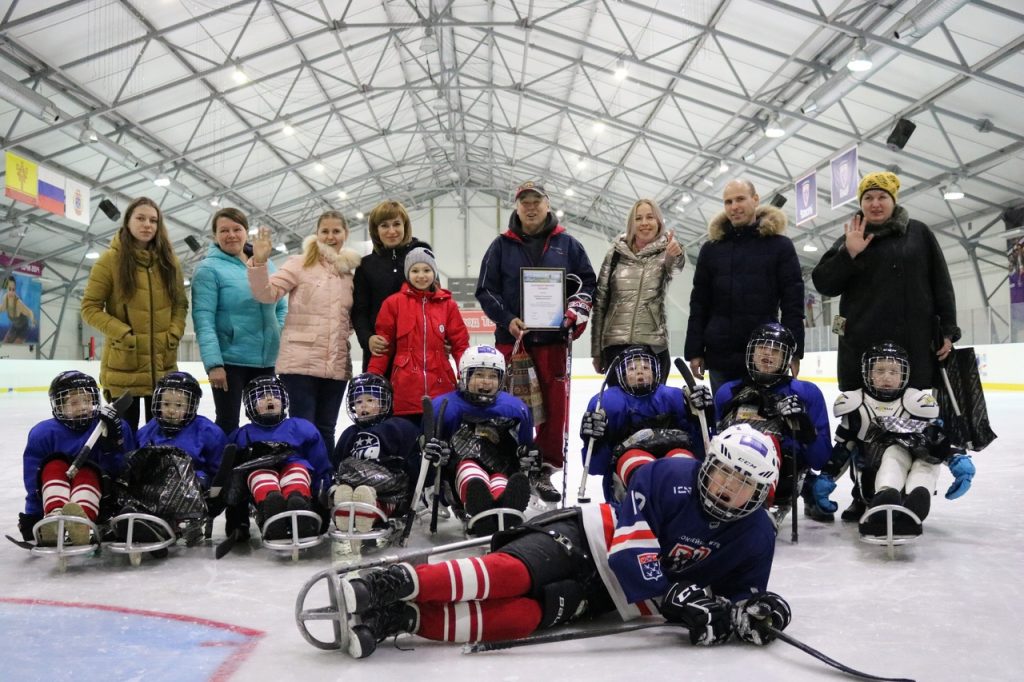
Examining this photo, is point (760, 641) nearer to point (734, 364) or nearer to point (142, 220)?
point (734, 364)

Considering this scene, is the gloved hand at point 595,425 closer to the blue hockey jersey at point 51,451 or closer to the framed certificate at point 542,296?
the framed certificate at point 542,296

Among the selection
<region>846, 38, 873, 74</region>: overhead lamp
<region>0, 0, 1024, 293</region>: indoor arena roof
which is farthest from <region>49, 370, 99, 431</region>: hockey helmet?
<region>846, 38, 873, 74</region>: overhead lamp

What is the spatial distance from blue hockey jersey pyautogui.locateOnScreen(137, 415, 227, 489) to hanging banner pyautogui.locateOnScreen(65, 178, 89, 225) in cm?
904

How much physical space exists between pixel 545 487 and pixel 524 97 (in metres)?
12.6

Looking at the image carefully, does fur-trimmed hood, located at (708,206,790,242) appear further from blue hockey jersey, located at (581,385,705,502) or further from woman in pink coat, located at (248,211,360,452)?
woman in pink coat, located at (248,211,360,452)

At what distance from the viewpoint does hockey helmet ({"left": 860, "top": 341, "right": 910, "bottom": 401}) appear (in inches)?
124

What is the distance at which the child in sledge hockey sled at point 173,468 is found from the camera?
108 inches

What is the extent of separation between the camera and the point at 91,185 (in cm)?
1434

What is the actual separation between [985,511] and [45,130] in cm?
1230

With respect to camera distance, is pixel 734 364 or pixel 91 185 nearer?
pixel 734 364

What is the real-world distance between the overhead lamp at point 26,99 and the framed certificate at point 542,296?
8.28m

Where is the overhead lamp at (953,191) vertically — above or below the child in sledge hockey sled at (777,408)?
above

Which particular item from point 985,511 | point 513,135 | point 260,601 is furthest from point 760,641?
point 513,135

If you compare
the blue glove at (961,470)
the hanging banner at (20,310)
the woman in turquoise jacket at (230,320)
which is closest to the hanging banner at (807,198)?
the blue glove at (961,470)
